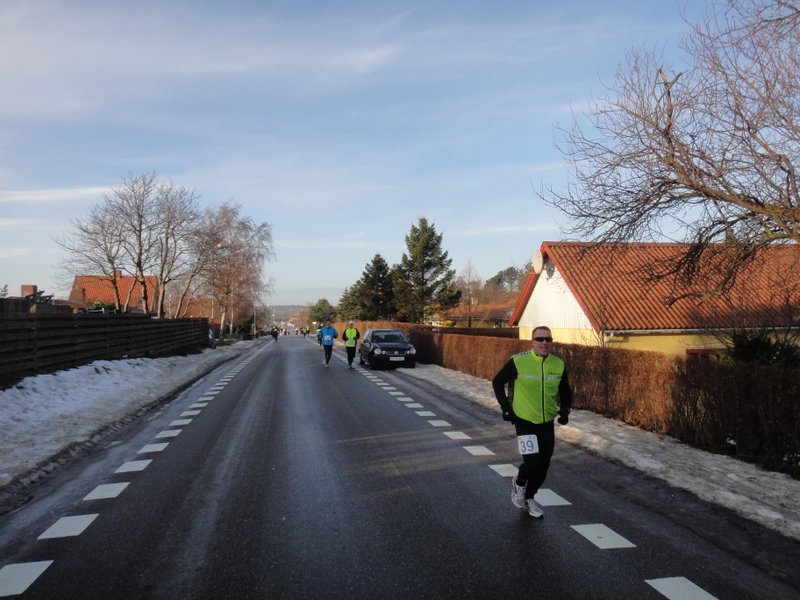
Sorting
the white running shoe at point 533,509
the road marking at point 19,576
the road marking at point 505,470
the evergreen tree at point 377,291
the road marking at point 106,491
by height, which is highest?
the evergreen tree at point 377,291

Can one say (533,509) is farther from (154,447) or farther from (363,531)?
(154,447)

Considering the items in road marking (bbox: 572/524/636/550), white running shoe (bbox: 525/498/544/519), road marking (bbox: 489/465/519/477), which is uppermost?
Answer: white running shoe (bbox: 525/498/544/519)

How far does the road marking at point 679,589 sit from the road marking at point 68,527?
449cm

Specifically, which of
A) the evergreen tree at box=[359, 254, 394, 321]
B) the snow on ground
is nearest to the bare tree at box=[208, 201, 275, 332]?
the evergreen tree at box=[359, 254, 394, 321]

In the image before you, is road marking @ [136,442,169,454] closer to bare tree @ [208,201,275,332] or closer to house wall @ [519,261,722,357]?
house wall @ [519,261,722,357]

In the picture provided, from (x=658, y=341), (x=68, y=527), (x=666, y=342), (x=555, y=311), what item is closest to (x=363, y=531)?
(x=68, y=527)

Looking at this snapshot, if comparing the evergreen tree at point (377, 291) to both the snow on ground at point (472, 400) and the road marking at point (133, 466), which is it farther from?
the road marking at point (133, 466)

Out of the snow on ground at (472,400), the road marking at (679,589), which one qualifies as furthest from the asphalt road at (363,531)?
the snow on ground at (472,400)

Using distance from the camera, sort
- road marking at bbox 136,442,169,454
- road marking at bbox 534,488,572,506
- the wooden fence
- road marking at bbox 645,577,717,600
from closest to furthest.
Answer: road marking at bbox 645,577,717,600 → road marking at bbox 534,488,572,506 → road marking at bbox 136,442,169,454 → the wooden fence

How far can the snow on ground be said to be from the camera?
19.6 feet

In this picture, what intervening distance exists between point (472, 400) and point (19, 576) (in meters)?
10.3

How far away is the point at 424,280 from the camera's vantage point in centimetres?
6550

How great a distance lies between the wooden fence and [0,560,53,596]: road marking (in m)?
8.40

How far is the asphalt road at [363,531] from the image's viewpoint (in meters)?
4.01
